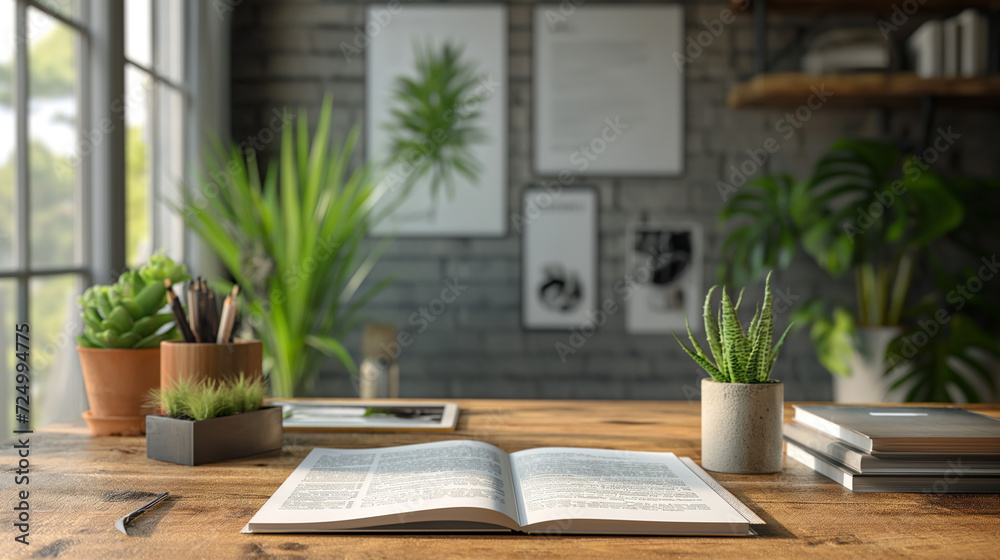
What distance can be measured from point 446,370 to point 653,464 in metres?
2.35

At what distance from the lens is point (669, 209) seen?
3.15 m

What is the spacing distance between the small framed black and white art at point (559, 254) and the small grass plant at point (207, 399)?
225 centimetres

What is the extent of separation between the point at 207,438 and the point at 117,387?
249 millimetres

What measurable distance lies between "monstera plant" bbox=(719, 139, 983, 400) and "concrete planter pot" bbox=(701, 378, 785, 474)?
1.79 metres

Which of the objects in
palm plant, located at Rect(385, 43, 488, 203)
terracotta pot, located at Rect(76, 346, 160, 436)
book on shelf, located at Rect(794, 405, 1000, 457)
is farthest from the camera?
palm plant, located at Rect(385, 43, 488, 203)

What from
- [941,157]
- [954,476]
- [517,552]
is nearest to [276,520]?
[517,552]

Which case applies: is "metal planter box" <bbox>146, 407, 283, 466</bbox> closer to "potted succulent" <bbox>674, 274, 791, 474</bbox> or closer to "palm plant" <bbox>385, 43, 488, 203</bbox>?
"potted succulent" <bbox>674, 274, 791, 474</bbox>

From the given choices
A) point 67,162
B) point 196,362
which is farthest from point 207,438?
point 67,162

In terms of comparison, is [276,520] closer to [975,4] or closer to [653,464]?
[653,464]

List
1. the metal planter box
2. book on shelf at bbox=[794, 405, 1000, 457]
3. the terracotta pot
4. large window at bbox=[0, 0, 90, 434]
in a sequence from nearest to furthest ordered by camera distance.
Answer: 1. book on shelf at bbox=[794, 405, 1000, 457]
2. the metal planter box
3. the terracotta pot
4. large window at bbox=[0, 0, 90, 434]

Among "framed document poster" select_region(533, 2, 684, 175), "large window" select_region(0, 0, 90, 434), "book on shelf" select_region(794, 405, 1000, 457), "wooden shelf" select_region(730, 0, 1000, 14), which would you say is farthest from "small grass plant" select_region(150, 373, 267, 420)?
"wooden shelf" select_region(730, 0, 1000, 14)

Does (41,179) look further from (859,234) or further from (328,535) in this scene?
(859,234)

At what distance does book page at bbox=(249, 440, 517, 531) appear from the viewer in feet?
2.19

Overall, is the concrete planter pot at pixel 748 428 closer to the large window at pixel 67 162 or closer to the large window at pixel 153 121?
the large window at pixel 67 162
